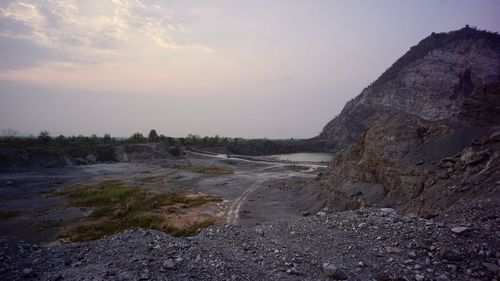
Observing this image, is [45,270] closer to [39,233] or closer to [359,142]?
[39,233]

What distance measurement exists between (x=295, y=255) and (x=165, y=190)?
30.6m

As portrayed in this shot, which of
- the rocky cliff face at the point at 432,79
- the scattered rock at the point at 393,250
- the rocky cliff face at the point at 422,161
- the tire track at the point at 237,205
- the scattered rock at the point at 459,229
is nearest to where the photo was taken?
the scattered rock at the point at 459,229

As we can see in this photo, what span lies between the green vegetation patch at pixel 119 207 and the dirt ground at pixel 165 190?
1323 millimetres

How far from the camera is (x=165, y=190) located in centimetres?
3722

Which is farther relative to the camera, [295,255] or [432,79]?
[432,79]

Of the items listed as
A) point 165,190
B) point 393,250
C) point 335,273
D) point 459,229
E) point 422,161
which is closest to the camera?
point 335,273

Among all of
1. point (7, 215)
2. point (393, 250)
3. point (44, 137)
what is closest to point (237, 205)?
point (7, 215)

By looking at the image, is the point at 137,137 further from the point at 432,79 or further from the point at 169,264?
the point at 169,264

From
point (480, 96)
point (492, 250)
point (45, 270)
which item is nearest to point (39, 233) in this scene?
point (45, 270)

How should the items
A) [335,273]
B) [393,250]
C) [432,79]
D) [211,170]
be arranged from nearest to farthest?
[335,273] → [393,250] → [211,170] → [432,79]

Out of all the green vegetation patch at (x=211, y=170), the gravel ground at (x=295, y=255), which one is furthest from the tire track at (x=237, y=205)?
the green vegetation patch at (x=211, y=170)

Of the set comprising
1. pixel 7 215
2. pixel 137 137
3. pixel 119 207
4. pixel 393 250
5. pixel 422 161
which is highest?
pixel 137 137

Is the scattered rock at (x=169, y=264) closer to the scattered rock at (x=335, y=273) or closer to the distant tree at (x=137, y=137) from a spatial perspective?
the scattered rock at (x=335, y=273)

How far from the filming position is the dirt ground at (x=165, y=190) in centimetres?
2259
